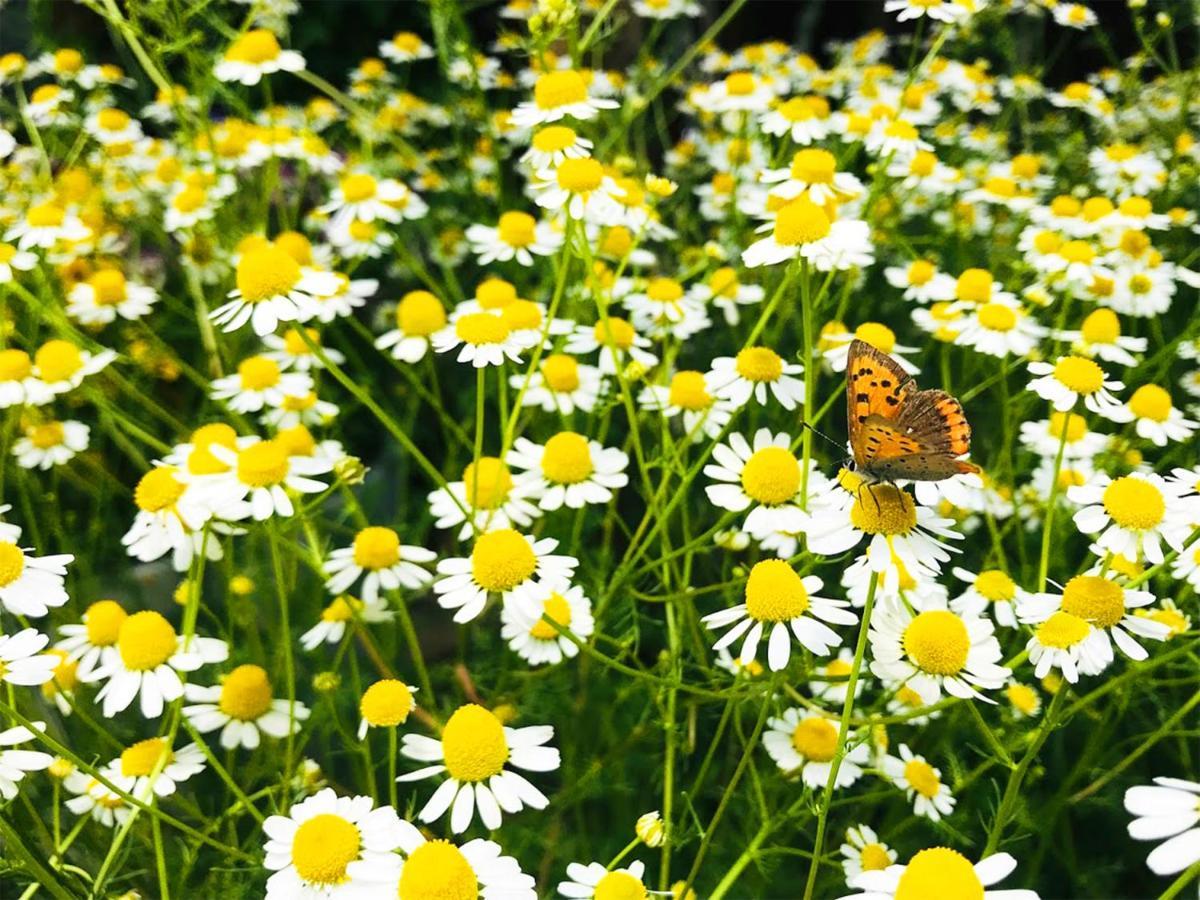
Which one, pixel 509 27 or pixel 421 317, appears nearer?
pixel 421 317

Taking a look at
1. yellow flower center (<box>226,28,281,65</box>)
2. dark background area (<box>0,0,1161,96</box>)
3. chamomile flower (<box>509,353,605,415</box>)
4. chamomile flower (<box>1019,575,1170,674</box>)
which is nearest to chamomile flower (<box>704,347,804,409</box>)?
chamomile flower (<box>509,353,605,415</box>)

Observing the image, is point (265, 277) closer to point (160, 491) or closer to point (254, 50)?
point (160, 491)

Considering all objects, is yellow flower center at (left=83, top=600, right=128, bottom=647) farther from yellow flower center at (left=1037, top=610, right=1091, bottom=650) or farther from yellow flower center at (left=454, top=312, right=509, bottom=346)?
yellow flower center at (left=1037, top=610, right=1091, bottom=650)

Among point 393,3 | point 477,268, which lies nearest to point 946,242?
point 477,268

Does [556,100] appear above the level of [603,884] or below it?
above

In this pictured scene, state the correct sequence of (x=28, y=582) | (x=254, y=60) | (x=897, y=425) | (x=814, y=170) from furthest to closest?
(x=254, y=60), (x=814, y=170), (x=28, y=582), (x=897, y=425)

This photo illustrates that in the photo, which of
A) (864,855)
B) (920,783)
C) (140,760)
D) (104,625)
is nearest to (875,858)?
(864,855)

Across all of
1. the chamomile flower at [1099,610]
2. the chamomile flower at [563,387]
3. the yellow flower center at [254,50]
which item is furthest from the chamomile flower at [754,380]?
the yellow flower center at [254,50]
